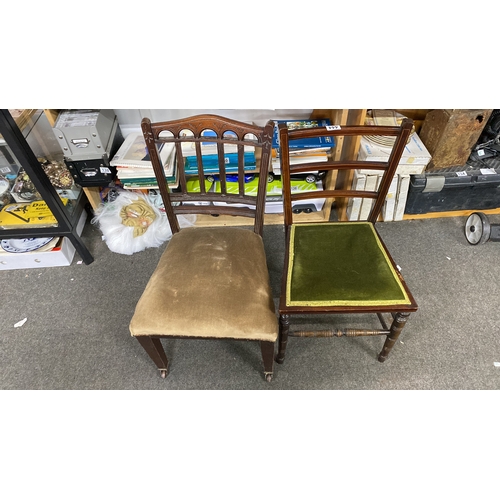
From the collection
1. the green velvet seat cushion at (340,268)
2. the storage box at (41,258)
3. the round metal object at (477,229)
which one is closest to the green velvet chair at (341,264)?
the green velvet seat cushion at (340,268)

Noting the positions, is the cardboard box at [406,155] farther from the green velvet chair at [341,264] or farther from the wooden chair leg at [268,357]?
the wooden chair leg at [268,357]

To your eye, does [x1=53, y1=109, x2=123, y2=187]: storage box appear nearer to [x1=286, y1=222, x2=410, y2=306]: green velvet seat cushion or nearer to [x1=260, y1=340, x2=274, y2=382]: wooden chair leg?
[x1=286, y1=222, x2=410, y2=306]: green velvet seat cushion

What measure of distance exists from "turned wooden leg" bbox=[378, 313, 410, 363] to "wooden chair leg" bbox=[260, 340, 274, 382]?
0.46 meters

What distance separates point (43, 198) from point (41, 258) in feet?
Result: 1.40

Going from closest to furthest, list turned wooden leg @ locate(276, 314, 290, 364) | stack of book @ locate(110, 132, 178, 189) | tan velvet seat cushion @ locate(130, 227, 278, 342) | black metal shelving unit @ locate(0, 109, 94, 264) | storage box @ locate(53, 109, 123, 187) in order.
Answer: tan velvet seat cushion @ locate(130, 227, 278, 342) < turned wooden leg @ locate(276, 314, 290, 364) < black metal shelving unit @ locate(0, 109, 94, 264) < storage box @ locate(53, 109, 123, 187) < stack of book @ locate(110, 132, 178, 189)

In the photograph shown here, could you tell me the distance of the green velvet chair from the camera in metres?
1.14

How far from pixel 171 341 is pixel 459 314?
139 cm

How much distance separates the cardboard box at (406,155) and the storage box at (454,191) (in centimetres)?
8

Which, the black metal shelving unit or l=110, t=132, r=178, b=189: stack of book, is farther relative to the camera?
l=110, t=132, r=178, b=189: stack of book

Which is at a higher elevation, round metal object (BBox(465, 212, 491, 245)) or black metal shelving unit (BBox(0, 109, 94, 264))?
black metal shelving unit (BBox(0, 109, 94, 264))

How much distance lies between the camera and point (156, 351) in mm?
1290

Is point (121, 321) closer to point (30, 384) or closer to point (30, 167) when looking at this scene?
point (30, 384)

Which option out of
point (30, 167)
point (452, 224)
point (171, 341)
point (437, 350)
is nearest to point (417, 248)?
point (452, 224)

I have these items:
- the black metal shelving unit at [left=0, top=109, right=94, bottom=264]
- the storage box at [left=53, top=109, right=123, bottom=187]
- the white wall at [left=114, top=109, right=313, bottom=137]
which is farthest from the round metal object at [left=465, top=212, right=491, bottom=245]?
the black metal shelving unit at [left=0, top=109, right=94, bottom=264]
